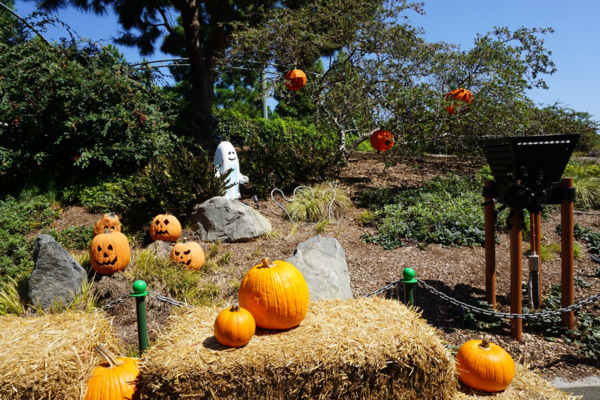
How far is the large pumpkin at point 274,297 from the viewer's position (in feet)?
8.96

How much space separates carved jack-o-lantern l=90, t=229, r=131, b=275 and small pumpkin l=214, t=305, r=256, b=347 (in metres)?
2.90

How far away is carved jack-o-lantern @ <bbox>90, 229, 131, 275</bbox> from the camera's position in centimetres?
486

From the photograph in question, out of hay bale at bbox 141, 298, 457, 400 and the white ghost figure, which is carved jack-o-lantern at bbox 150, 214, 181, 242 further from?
hay bale at bbox 141, 298, 457, 400

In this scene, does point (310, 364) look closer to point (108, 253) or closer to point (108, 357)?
point (108, 357)

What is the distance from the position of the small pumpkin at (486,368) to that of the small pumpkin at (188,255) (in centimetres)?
342

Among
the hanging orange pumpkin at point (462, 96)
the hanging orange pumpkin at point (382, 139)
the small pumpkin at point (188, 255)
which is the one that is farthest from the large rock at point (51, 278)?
the hanging orange pumpkin at point (462, 96)

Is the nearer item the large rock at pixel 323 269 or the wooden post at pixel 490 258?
the wooden post at pixel 490 258

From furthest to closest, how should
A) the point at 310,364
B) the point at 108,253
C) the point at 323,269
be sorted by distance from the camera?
1. the point at 108,253
2. the point at 323,269
3. the point at 310,364

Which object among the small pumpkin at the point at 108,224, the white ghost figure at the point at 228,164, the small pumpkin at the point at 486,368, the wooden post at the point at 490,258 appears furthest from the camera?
the white ghost figure at the point at 228,164

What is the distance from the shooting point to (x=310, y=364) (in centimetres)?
243

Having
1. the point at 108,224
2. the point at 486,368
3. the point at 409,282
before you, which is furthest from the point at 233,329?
the point at 108,224

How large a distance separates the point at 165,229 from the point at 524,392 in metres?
4.93

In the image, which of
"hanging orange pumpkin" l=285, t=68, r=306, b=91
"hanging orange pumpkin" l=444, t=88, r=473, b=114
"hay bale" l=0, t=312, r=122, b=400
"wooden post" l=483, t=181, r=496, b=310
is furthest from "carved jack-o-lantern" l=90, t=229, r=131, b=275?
"hanging orange pumpkin" l=444, t=88, r=473, b=114

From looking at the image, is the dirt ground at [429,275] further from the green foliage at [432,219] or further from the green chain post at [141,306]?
the green foliage at [432,219]
